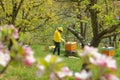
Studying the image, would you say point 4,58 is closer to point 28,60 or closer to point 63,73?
point 28,60

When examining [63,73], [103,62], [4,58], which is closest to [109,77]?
[103,62]

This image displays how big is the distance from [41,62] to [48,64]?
2cm

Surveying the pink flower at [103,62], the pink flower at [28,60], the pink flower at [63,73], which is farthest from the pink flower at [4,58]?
the pink flower at [103,62]

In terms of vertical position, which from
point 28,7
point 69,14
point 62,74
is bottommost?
point 69,14

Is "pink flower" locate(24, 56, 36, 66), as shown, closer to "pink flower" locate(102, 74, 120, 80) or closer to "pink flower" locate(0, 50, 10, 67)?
"pink flower" locate(0, 50, 10, 67)

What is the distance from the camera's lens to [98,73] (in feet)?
3.87

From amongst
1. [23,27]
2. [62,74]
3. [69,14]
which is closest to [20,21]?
[23,27]

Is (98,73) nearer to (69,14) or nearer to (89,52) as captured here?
(89,52)

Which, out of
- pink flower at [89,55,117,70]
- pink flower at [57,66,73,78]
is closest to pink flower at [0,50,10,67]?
pink flower at [57,66,73,78]

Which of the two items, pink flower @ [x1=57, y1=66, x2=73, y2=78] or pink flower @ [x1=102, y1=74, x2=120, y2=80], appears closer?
pink flower @ [x1=102, y1=74, x2=120, y2=80]

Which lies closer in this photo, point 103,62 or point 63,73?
point 103,62

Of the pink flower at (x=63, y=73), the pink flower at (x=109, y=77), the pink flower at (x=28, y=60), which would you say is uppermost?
the pink flower at (x=28, y=60)

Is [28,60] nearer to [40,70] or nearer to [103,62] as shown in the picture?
[40,70]

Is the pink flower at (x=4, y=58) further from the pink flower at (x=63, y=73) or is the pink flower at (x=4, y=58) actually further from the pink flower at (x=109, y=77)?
Result: the pink flower at (x=109, y=77)
